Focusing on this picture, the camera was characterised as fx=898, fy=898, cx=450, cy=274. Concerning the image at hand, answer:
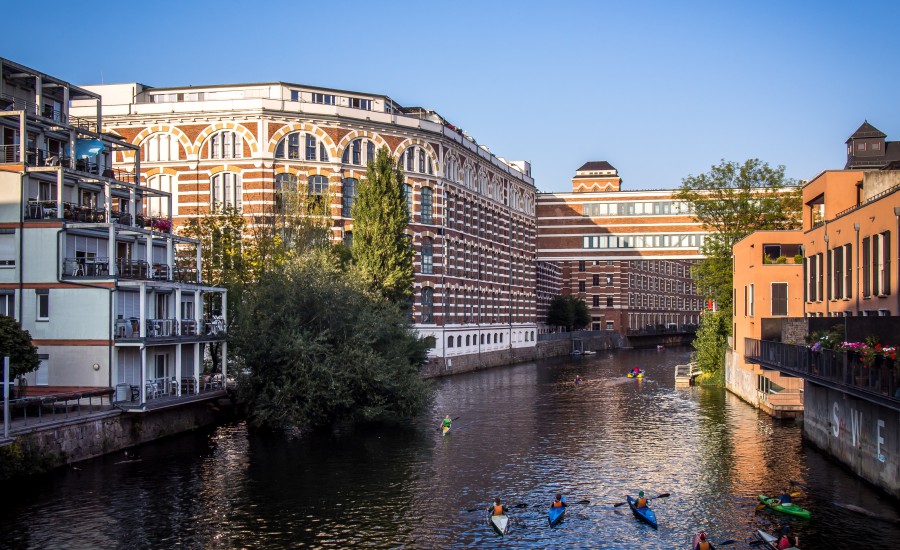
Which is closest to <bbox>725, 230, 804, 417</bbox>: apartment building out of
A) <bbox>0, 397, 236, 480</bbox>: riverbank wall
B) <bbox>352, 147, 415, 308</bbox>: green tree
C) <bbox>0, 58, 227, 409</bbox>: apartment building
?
<bbox>352, 147, 415, 308</bbox>: green tree

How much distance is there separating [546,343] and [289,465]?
82567 millimetres

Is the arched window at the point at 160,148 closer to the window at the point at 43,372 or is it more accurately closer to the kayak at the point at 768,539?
the window at the point at 43,372

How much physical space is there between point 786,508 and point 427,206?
57.2 meters

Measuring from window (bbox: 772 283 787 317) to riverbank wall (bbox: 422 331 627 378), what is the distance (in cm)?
2440

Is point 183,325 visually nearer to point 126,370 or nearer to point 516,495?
point 126,370

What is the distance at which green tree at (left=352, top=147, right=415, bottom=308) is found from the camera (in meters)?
65.2

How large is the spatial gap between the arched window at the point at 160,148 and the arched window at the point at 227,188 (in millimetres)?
3888

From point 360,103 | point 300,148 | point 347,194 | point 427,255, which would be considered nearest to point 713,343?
point 427,255

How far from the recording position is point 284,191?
64.1 meters

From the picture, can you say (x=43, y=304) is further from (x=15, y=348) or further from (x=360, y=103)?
(x=360, y=103)

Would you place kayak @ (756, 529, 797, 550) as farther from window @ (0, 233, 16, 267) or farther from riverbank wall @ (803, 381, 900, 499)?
window @ (0, 233, 16, 267)

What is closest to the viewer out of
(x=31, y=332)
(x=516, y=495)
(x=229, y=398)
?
(x=516, y=495)

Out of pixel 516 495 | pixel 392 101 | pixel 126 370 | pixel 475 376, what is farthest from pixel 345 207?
pixel 516 495

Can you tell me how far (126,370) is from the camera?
41.7 metres
